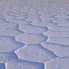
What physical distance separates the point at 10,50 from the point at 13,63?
0.28 meters

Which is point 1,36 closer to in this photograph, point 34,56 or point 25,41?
point 25,41

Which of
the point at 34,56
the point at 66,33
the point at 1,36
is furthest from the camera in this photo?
the point at 66,33

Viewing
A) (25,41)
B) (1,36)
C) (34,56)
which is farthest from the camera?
(1,36)

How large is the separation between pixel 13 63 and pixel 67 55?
36 centimetres

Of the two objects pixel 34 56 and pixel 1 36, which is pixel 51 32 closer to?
pixel 1 36

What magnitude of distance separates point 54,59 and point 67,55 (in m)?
0.13

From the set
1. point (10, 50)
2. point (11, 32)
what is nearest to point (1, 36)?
point (11, 32)

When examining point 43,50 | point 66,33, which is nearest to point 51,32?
point 66,33

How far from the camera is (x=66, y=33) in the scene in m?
2.44

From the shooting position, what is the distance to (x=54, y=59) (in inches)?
64.4

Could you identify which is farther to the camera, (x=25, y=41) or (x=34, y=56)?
(x=25, y=41)

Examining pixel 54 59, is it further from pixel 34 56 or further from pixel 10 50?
pixel 10 50

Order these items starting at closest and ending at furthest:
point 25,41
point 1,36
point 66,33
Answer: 1. point 25,41
2. point 1,36
3. point 66,33

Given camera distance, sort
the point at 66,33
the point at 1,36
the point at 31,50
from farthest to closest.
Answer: the point at 66,33
the point at 1,36
the point at 31,50
